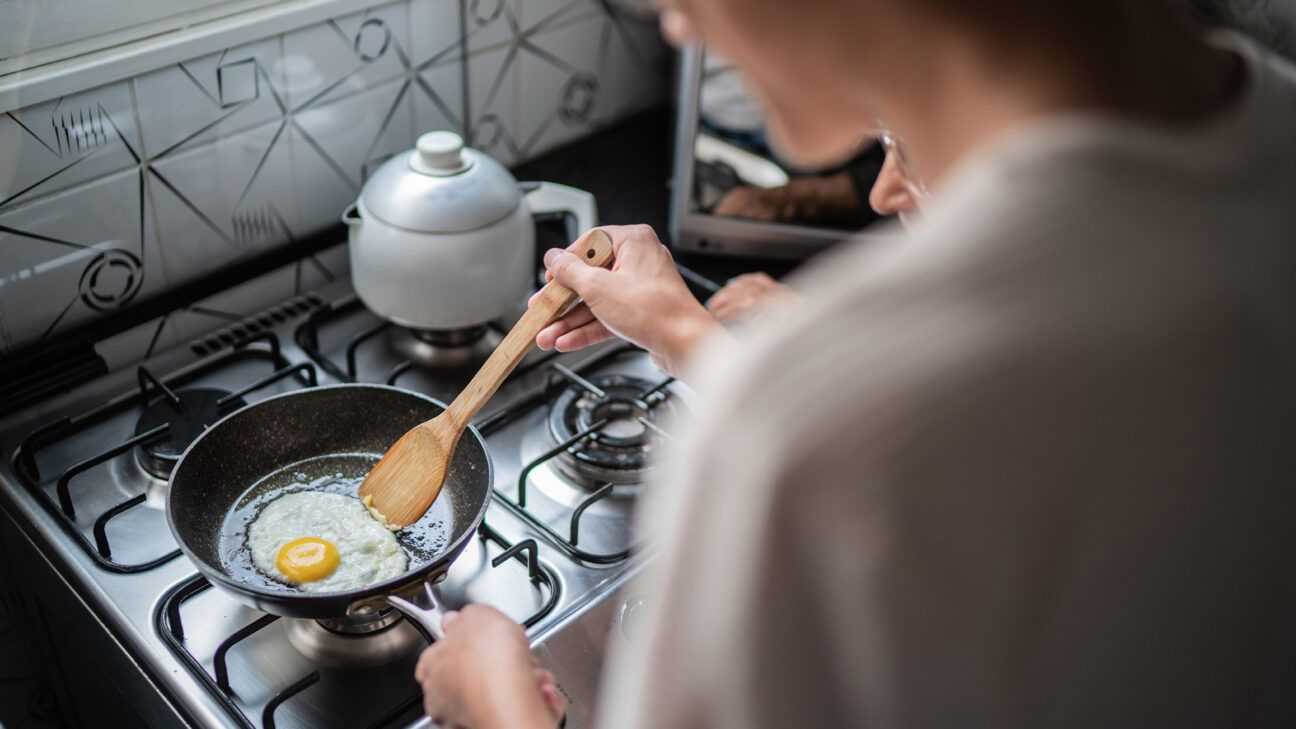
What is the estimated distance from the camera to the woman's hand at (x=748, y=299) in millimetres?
1158

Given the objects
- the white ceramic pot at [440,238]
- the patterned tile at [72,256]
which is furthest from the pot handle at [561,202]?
the patterned tile at [72,256]

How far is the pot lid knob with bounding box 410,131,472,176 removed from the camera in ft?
3.54

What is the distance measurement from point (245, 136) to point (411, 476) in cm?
46

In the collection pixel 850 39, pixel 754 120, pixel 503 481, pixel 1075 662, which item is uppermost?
pixel 850 39

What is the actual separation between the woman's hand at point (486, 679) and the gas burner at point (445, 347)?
0.51 meters

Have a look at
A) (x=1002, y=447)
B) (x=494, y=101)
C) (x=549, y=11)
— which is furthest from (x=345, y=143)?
(x=1002, y=447)

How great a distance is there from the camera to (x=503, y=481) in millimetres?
1034

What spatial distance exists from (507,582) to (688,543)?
1.76 feet

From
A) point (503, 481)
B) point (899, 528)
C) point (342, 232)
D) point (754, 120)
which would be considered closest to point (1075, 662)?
point (899, 528)

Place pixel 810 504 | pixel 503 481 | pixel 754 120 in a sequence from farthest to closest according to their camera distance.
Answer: pixel 754 120, pixel 503 481, pixel 810 504

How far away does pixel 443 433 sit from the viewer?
3.06 ft

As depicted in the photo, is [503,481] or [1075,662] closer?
[1075,662]

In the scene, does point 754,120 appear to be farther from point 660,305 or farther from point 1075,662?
point 1075,662

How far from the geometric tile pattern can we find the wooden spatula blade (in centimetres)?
38
